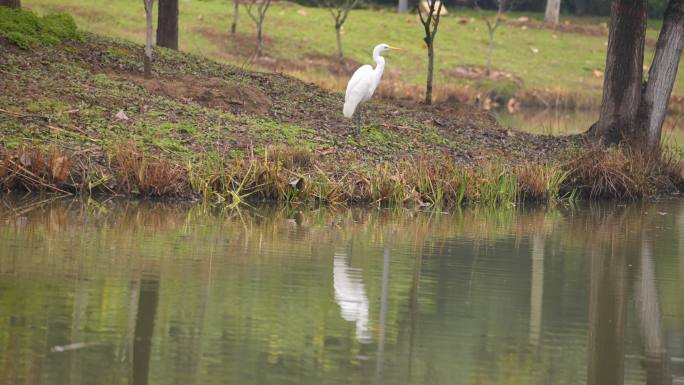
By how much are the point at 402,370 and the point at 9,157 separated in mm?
8629

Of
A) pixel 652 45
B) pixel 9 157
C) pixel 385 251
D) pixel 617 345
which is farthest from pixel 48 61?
pixel 652 45

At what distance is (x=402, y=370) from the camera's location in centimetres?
768

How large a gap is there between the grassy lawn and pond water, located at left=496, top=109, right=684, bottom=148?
9.31 ft

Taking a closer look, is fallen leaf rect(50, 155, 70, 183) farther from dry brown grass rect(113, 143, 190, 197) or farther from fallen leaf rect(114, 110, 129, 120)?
fallen leaf rect(114, 110, 129, 120)

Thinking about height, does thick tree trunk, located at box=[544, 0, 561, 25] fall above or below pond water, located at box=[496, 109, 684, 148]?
above

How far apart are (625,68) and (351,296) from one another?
12.5m

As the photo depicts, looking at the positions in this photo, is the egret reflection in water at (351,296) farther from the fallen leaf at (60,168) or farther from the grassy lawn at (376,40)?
the grassy lawn at (376,40)

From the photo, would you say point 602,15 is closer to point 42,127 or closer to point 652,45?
point 652,45

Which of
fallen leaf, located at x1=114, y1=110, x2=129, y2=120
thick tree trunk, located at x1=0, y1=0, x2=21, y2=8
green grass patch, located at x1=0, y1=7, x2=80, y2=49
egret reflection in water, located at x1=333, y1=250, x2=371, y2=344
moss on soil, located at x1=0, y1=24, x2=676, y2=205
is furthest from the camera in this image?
thick tree trunk, located at x1=0, y1=0, x2=21, y2=8

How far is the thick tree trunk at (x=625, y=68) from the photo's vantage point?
68.5 ft

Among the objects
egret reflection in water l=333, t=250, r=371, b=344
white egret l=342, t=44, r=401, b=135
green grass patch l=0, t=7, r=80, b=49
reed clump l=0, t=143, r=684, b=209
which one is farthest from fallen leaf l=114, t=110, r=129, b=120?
egret reflection in water l=333, t=250, r=371, b=344

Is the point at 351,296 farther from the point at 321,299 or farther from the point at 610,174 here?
the point at 610,174

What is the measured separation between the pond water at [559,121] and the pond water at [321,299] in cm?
1572

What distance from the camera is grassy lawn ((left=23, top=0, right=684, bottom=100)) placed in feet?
143
